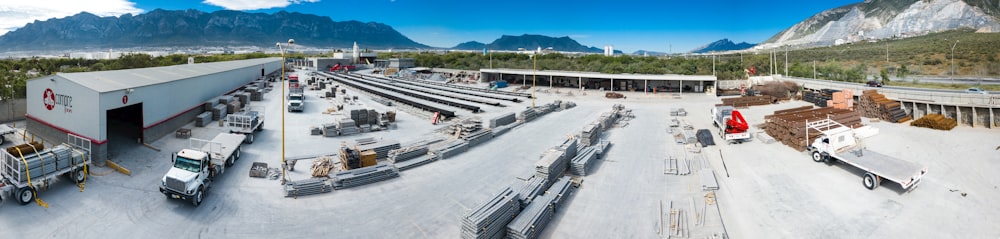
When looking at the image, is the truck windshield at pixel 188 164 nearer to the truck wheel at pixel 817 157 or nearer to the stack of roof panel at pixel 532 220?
the stack of roof panel at pixel 532 220

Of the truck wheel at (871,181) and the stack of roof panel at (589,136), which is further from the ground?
the stack of roof panel at (589,136)

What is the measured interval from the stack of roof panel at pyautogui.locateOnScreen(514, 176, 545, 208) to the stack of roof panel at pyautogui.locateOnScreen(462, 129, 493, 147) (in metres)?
7.45

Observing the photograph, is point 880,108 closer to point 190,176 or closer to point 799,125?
point 799,125

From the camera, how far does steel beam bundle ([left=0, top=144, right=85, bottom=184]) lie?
14.5 meters

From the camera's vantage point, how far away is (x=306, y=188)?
16.4 meters

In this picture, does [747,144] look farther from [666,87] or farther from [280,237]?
[666,87]

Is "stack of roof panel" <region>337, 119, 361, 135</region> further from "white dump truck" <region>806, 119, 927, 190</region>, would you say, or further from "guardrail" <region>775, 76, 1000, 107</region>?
"guardrail" <region>775, 76, 1000, 107</region>

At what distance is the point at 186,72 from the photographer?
32.1 meters

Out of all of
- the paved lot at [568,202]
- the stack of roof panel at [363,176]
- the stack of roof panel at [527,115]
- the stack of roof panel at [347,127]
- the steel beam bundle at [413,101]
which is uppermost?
the steel beam bundle at [413,101]

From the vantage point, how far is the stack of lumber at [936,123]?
29.7m

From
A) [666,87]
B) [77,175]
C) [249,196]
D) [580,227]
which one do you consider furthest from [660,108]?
[77,175]

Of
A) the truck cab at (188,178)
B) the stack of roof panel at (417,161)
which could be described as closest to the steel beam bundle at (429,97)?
the stack of roof panel at (417,161)

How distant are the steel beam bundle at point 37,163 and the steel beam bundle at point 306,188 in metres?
7.67

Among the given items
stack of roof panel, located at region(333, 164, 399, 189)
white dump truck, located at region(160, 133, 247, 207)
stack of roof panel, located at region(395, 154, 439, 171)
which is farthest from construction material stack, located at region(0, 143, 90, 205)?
stack of roof panel, located at region(395, 154, 439, 171)
